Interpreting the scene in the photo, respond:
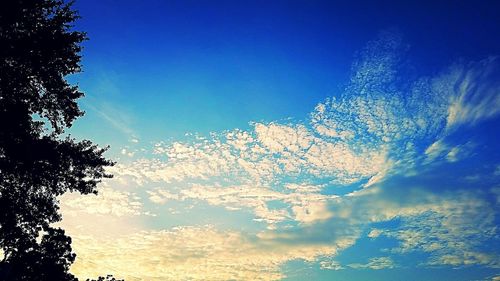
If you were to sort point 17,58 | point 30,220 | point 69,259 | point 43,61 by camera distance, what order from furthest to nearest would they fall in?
point 69,259
point 30,220
point 43,61
point 17,58

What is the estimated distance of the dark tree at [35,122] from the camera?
16312 mm

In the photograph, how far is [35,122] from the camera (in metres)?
19.0

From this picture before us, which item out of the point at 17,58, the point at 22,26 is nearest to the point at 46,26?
the point at 22,26

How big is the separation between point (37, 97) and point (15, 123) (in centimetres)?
255

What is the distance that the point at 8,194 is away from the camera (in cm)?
1762

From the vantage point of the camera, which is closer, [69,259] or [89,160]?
[89,160]

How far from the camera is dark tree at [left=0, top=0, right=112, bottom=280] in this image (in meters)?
16.3

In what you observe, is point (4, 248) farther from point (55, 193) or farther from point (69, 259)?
point (69, 259)

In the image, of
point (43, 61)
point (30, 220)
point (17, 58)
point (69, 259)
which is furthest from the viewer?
point (69, 259)

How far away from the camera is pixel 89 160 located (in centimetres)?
1956

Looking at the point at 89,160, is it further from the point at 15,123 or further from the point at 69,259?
the point at 69,259

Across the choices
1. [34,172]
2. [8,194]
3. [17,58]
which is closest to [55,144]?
[34,172]

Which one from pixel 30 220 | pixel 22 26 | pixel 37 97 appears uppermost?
pixel 22 26

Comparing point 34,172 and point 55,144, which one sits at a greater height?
point 55,144
